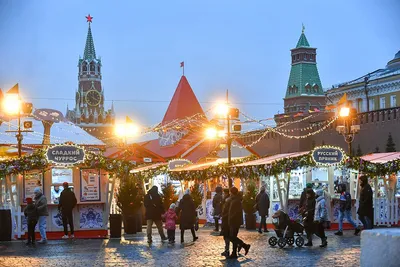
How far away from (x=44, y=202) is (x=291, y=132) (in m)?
65.8

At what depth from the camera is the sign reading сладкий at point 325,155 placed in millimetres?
26445

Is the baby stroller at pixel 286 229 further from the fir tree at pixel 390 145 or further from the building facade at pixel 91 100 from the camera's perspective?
the building facade at pixel 91 100

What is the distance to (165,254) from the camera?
18.3 m

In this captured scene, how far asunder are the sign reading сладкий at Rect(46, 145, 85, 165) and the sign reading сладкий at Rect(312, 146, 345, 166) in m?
6.72

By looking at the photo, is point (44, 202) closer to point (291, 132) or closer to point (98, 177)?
point (98, 177)

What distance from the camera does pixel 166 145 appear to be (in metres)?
78.8

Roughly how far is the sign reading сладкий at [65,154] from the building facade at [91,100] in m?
160

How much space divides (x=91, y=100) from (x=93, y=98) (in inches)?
36.2

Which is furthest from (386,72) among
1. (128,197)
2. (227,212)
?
(227,212)

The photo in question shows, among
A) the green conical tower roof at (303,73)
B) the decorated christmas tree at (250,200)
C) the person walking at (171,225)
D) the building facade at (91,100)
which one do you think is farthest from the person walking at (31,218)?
the building facade at (91,100)

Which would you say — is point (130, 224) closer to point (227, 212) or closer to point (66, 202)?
point (66, 202)

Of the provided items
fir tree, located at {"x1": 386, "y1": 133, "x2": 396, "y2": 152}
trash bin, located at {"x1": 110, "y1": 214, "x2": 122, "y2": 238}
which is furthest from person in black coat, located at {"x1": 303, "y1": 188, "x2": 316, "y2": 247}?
fir tree, located at {"x1": 386, "y1": 133, "x2": 396, "y2": 152}

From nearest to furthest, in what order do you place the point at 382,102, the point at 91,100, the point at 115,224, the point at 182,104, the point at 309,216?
the point at 309,216 → the point at 115,224 → the point at 182,104 → the point at 382,102 → the point at 91,100

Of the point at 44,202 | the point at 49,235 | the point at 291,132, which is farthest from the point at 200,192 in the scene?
the point at 291,132
